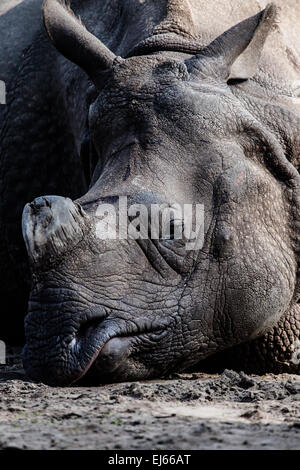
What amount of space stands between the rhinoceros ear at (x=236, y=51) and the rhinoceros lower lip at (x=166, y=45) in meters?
0.26

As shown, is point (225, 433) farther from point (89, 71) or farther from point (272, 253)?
point (89, 71)

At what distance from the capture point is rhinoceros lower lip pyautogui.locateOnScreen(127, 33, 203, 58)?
550cm

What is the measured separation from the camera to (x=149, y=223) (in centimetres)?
466

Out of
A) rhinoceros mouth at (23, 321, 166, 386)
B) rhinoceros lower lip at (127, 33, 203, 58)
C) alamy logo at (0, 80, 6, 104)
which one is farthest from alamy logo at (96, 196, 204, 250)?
alamy logo at (0, 80, 6, 104)

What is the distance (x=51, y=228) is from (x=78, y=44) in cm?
143

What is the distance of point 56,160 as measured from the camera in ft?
22.1

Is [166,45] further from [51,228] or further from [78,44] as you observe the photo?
[51,228]

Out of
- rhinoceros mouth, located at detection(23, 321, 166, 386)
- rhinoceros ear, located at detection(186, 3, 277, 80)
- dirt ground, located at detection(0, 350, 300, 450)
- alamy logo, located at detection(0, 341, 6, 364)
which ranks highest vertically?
rhinoceros ear, located at detection(186, 3, 277, 80)

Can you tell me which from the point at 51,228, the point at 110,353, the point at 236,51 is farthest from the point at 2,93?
the point at 110,353

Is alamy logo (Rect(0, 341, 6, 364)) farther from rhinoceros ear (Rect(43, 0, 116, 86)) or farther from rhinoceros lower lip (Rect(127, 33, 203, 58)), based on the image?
rhinoceros lower lip (Rect(127, 33, 203, 58))

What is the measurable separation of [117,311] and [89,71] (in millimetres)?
1571

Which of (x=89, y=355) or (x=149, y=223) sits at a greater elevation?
(x=149, y=223)

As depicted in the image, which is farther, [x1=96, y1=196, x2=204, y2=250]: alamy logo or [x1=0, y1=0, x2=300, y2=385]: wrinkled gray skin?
[x1=96, y1=196, x2=204, y2=250]: alamy logo

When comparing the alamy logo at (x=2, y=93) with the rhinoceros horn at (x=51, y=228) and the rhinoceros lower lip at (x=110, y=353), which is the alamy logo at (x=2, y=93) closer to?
the rhinoceros horn at (x=51, y=228)
